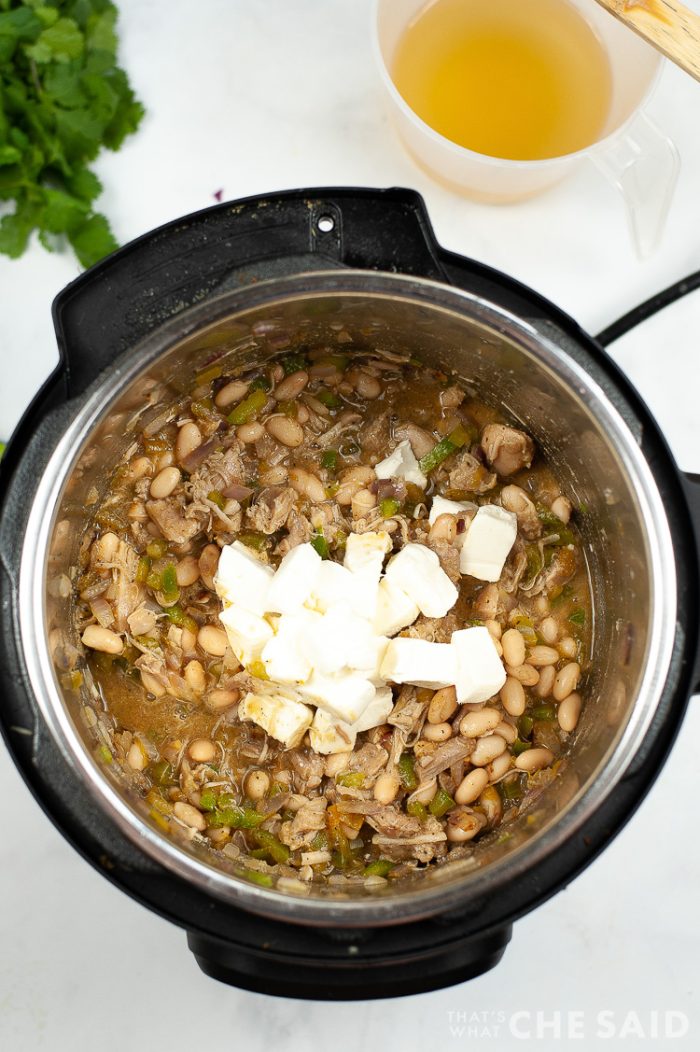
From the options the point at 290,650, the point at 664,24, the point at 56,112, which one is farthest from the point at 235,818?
the point at 664,24

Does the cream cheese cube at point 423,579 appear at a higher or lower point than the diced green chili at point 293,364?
lower

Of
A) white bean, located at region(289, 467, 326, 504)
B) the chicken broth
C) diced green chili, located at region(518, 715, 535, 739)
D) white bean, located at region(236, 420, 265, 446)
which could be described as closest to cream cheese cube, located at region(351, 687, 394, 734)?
the chicken broth

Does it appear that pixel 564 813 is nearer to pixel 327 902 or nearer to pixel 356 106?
pixel 327 902

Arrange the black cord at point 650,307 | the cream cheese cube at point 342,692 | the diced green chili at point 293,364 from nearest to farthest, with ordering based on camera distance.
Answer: the cream cheese cube at point 342,692
the diced green chili at point 293,364
the black cord at point 650,307

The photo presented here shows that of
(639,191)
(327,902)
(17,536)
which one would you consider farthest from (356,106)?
(327,902)

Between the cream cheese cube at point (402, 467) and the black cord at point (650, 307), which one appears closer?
the cream cheese cube at point (402, 467)

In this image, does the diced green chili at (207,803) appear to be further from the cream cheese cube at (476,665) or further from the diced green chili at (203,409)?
the diced green chili at (203,409)

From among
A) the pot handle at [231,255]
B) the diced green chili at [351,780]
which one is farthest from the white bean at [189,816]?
the pot handle at [231,255]
